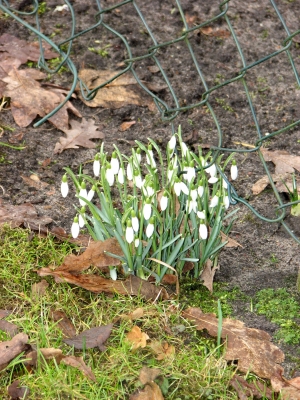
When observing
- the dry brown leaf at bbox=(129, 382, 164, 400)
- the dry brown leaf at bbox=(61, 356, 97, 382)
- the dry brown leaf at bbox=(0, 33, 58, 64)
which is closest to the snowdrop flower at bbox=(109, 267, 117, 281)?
the dry brown leaf at bbox=(61, 356, 97, 382)

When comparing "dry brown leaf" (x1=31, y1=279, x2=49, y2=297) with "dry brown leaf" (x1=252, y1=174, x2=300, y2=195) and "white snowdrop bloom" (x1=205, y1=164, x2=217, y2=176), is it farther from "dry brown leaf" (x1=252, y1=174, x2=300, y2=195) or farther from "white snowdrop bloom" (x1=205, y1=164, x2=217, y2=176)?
"dry brown leaf" (x1=252, y1=174, x2=300, y2=195)

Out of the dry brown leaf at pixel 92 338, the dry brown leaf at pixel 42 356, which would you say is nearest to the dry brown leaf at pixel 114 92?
the dry brown leaf at pixel 92 338

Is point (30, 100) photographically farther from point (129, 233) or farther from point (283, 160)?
point (129, 233)

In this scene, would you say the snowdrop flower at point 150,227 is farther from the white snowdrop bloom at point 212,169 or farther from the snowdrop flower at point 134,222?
the white snowdrop bloom at point 212,169

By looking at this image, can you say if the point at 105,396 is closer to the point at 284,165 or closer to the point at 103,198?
the point at 103,198

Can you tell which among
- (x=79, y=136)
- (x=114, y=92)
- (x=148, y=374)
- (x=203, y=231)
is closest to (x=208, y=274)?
(x=203, y=231)

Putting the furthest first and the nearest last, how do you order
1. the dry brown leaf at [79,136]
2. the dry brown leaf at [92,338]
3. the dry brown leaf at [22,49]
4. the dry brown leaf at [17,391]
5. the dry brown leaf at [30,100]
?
the dry brown leaf at [22,49]
the dry brown leaf at [30,100]
the dry brown leaf at [79,136]
the dry brown leaf at [92,338]
the dry brown leaf at [17,391]
